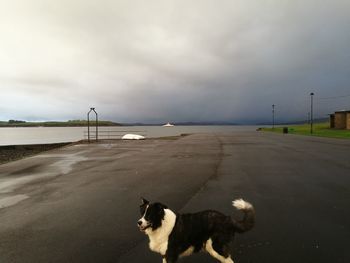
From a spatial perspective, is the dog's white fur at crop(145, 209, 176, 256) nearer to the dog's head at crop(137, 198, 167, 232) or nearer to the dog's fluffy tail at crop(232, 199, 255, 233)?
the dog's head at crop(137, 198, 167, 232)

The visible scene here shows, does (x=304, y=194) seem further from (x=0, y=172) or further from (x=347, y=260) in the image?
(x=0, y=172)

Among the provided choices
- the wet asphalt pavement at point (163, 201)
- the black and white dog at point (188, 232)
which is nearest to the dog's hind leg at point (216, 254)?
the black and white dog at point (188, 232)

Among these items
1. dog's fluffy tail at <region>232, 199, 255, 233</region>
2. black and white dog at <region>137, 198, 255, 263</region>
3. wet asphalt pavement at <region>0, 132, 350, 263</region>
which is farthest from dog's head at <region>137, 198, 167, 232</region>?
dog's fluffy tail at <region>232, 199, 255, 233</region>

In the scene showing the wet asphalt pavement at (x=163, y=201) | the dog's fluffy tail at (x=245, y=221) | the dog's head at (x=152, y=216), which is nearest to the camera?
the dog's head at (x=152, y=216)

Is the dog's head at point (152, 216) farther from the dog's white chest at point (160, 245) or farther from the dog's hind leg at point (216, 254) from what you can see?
the dog's hind leg at point (216, 254)

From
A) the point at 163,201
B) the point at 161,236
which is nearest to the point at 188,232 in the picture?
the point at 161,236

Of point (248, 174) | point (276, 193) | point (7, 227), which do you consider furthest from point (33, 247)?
point (248, 174)

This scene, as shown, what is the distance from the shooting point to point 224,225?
15.6ft

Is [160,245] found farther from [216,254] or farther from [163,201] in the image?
[163,201]

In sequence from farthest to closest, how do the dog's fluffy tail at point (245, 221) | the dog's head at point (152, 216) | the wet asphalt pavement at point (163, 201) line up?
the wet asphalt pavement at point (163, 201) < the dog's fluffy tail at point (245, 221) < the dog's head at point (152, 216)

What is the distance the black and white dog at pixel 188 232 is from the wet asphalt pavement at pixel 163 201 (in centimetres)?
66

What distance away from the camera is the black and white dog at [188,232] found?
15.2 ft

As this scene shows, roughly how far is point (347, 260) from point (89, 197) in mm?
7287

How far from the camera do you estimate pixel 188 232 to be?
15.5 ft
